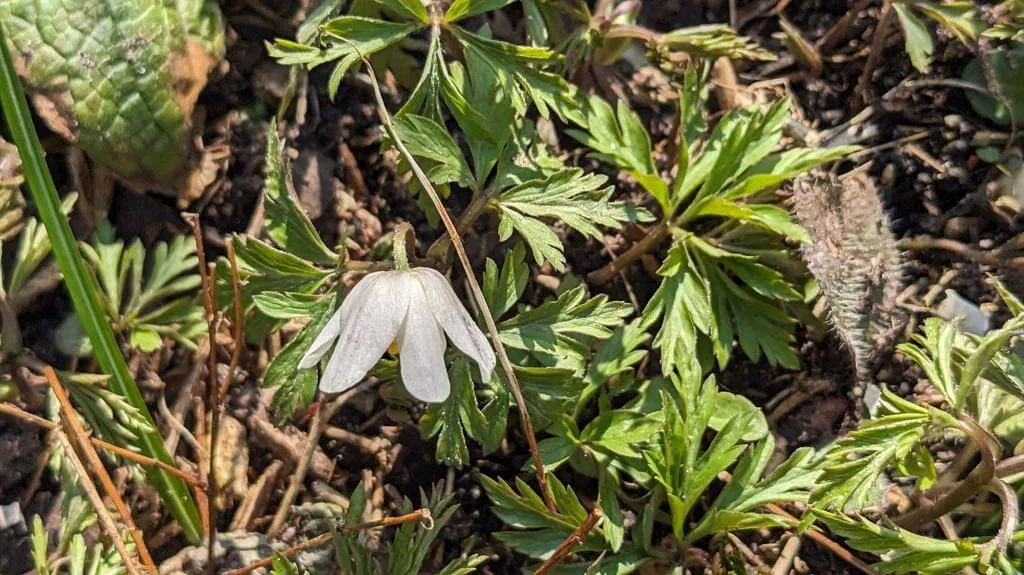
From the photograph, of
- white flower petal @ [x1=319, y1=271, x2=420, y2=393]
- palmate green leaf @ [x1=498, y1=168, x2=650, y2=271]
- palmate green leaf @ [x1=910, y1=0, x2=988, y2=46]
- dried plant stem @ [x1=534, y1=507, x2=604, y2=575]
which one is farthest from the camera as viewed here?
palmate green leaf @ [x1=910, y1=0, x2=988, y2=46]

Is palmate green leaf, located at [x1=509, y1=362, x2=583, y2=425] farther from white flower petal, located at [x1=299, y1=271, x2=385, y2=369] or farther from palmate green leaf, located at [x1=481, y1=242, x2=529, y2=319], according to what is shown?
white flower petal, located at [x1=299, y1=271, x2=385, y2=369]

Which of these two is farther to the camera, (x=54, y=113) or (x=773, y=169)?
(x=773, y=169)

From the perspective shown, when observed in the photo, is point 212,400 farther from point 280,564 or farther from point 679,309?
point 679,309

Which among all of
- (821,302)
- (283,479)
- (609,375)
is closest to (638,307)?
(609,375)

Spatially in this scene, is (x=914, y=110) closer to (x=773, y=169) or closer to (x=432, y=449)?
(x=773, y=169)

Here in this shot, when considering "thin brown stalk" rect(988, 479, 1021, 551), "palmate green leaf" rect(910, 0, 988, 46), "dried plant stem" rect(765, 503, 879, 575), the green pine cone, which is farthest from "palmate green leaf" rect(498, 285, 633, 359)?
"palmate green leaf" rect(910, 0, 988, 46)
